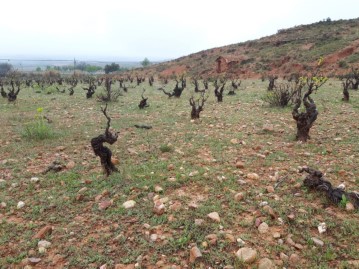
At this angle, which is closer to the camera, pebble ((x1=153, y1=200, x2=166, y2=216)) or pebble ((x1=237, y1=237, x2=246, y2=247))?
pebble ((x1=237, y1=237, x2=246, y2=247))

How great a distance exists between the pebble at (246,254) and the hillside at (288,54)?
2996cm

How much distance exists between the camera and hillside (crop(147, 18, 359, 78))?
33.7 metres

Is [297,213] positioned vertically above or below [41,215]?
above

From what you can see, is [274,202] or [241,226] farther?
[274,202]

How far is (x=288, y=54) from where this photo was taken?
38969 millimetres

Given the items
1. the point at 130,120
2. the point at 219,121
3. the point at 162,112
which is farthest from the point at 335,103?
the point at 130,120

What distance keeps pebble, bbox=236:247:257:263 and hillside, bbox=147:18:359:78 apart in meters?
30.0

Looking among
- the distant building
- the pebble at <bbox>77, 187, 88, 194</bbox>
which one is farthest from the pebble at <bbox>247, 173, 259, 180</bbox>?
the distant building

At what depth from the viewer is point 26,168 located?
5.73 meters

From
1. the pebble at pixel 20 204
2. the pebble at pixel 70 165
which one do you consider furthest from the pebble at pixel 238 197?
the pebble at pixel 70 165

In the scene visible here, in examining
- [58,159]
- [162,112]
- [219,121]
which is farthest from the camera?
[162,112]

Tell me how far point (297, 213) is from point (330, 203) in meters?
0.55

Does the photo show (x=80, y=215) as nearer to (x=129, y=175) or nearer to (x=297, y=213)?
(x=129, y=175)

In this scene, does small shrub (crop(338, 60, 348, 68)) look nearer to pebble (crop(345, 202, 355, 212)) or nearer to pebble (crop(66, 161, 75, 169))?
pebble (crop(345, 202, 355, 212))
